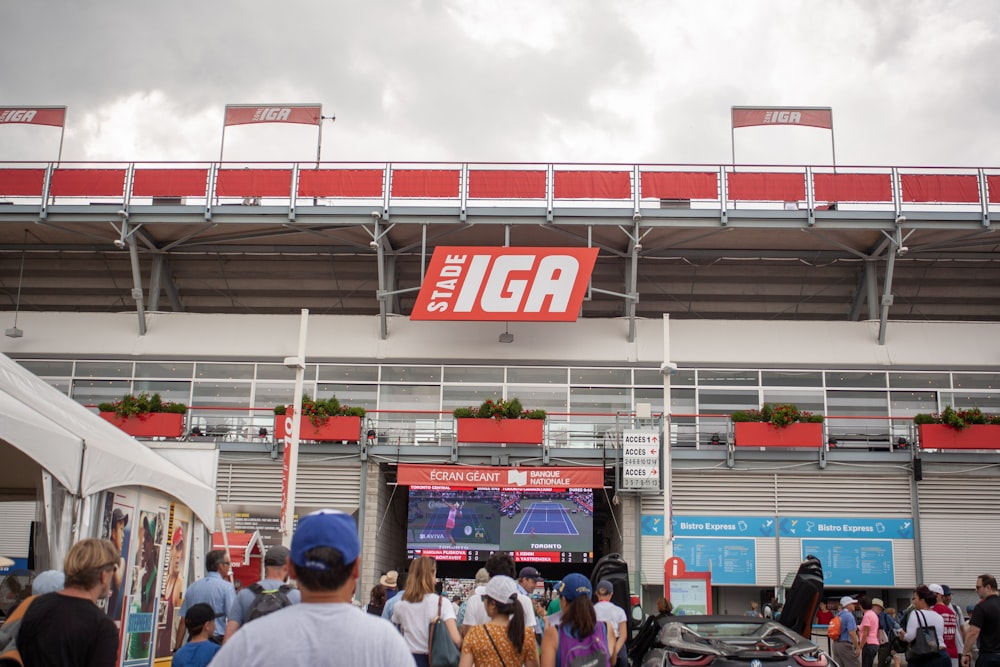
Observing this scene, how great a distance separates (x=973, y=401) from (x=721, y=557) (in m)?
8.30

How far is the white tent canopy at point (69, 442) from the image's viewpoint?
7.23 meters

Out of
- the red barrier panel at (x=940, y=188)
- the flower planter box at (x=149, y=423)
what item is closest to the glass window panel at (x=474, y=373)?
the flower planter box at (x=149, y=423)

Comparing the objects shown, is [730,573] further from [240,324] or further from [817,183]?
[240,324]

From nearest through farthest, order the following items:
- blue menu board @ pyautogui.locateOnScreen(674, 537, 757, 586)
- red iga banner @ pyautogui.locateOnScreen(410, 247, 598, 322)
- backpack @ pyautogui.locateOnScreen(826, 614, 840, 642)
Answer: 1. backpack @ pyautogui.locateOnScreen(826, 614, 840, 642)
2. blue menu board @ pyautogui.locateOnScreen(674, 537, 757, 586)
3. red iga banner @ pyautogui.locateOnScreen(410, 247, 598, 322)

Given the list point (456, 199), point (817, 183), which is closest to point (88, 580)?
point (456, 199)

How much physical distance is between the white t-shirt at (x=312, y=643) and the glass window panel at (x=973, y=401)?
83.6 feet

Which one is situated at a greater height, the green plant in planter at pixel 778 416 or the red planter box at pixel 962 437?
the green plant in planter at pixel 778 416

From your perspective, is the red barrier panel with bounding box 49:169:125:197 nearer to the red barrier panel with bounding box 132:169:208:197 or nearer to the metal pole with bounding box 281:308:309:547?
the red barrier panel with bounding box 132:169:208:197

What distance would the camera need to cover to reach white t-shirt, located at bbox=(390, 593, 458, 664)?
277 inches

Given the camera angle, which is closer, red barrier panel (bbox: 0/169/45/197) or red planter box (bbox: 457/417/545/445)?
red planter box (bbox: 457/417/545/445)

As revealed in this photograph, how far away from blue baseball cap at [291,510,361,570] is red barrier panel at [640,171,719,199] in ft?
74.8

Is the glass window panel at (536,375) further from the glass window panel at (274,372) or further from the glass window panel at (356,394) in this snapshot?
the glass window panel at (274,372)

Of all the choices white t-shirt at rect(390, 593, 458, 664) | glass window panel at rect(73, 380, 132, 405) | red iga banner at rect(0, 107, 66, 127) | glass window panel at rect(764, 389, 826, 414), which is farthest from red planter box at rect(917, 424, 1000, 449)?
red iga banner at rect(0, 107, 66, 127)

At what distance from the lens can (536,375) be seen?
25.8 meters
